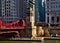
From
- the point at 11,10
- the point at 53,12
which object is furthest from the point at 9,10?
the point at 53,12

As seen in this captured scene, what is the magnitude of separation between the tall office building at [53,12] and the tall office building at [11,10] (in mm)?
20662

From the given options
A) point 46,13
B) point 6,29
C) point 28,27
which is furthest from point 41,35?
point 46,13

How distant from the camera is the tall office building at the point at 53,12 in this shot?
99.7 metres

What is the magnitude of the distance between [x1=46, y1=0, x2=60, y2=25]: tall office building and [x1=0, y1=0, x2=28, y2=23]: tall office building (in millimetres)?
20662

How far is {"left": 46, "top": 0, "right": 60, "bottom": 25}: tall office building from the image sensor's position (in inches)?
3927

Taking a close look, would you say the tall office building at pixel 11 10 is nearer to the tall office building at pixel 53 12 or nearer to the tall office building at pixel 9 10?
the tall office building at pixel 9 10

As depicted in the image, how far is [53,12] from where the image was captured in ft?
339

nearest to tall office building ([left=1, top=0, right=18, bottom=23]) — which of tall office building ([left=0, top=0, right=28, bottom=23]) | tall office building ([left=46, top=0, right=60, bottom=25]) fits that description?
tall office building ([left=0, top=0, right=28, bottom=23])

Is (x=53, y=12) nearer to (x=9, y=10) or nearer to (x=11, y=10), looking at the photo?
(x=11, y=10)

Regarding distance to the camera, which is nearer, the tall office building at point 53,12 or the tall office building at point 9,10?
the tall office building at point 53,12

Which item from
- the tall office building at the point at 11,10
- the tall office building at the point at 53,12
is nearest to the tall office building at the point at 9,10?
the tall office building at the point at 11,10

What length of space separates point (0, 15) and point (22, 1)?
16717mm

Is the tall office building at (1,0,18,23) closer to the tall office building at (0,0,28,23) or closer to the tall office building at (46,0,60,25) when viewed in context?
the tall office building at (0,0,28,23)

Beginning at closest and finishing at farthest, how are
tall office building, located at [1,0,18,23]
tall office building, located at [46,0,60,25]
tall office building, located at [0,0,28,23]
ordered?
tall office building, located at [46,0,60,25]
tall office building, located at [1,0,18,23]
tall office building, located at [0,0,28,23]
